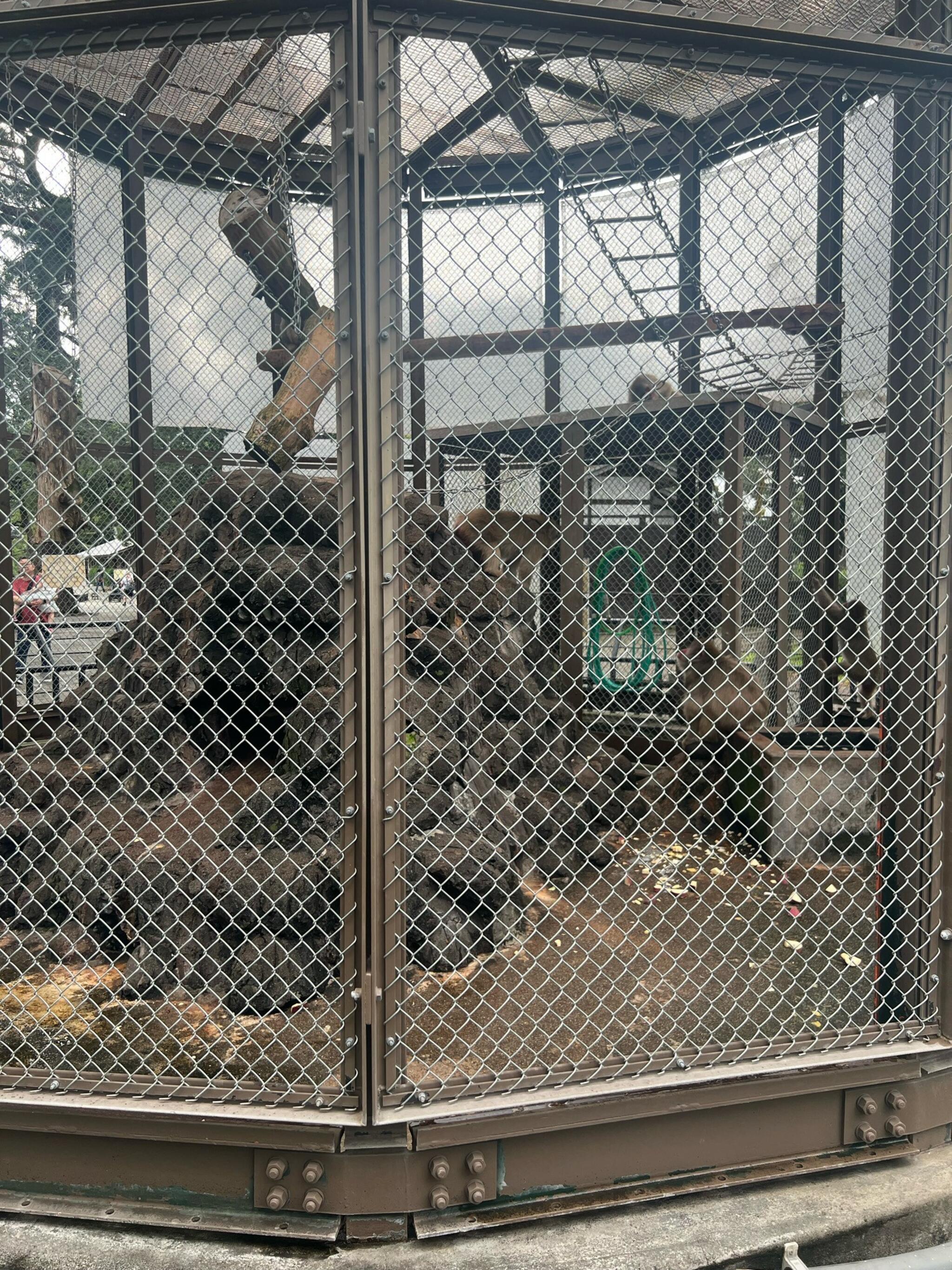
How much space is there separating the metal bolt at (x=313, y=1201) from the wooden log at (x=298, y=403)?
2.43 metres

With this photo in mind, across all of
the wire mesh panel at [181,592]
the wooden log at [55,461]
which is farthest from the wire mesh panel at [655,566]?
the wooden log at [55,461]

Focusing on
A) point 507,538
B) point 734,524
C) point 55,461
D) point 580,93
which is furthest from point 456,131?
point 55,461

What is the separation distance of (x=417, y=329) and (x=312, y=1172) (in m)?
6.59

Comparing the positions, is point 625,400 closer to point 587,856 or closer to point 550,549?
point 550,549

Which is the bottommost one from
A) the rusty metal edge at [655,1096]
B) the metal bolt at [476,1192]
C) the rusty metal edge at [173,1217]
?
the rusty metal edge at [173,1217]

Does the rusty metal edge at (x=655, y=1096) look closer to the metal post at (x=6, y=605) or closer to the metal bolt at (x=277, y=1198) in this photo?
the metal bolt at (x=277, y=1198)

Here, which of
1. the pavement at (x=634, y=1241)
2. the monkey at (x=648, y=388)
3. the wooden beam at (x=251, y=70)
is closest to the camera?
the pavement at (x=634, y=1241)

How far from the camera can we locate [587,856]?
15.4 ft

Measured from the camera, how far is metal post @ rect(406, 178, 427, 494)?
22.6 feet

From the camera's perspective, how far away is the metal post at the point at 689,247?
6820mm

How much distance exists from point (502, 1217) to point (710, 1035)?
112 centimetres

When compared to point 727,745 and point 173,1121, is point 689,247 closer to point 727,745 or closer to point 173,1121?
point 727,745

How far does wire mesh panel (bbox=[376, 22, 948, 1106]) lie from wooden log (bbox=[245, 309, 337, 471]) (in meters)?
0.54

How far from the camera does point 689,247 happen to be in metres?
6.70
